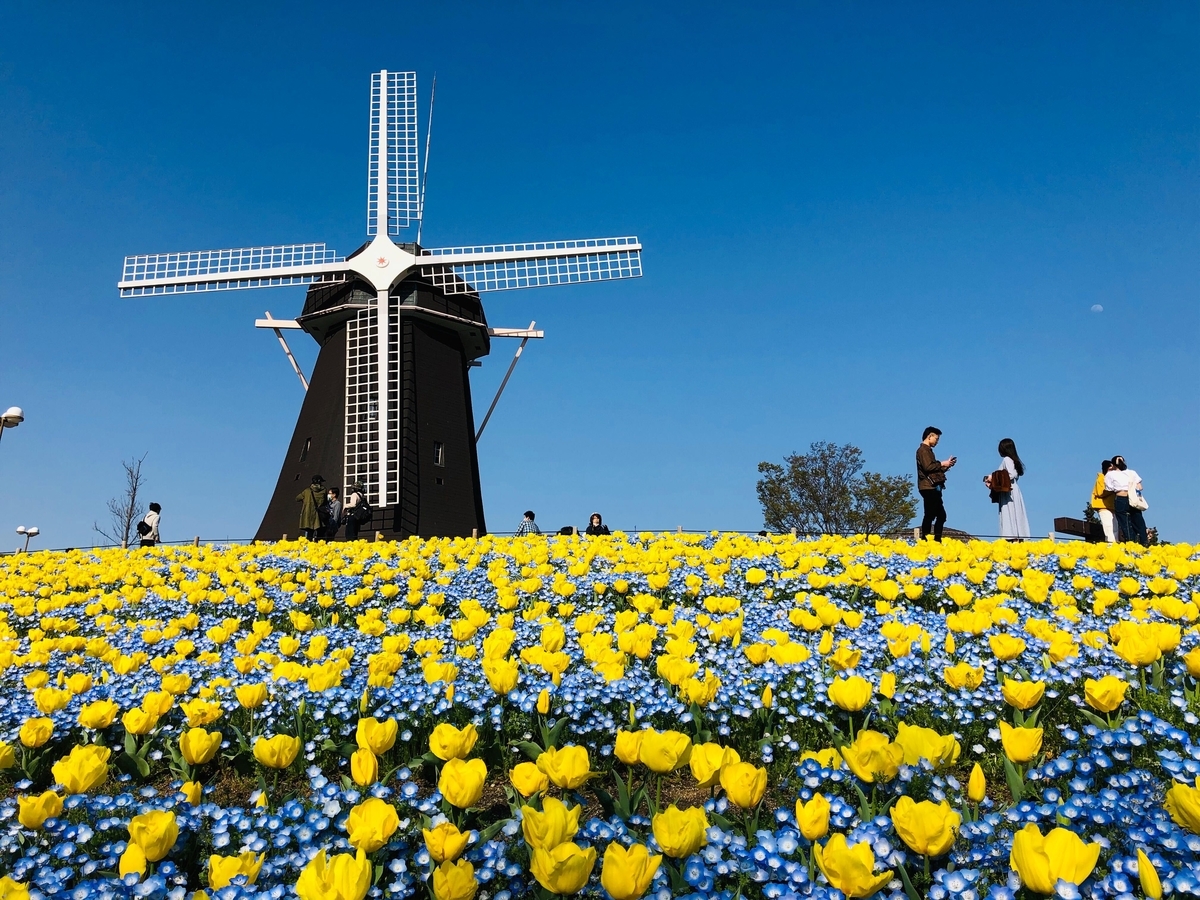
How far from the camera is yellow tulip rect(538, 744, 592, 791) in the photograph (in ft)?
9.12

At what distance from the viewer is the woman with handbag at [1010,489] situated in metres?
13.4

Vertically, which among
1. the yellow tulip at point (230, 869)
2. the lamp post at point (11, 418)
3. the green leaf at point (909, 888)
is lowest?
the green leaf at point (909, 888)

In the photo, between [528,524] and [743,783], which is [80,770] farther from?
[528,524]

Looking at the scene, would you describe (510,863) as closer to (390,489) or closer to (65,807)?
(65,807)

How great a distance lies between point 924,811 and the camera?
2326 millimetres

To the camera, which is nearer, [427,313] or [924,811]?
[924,811]

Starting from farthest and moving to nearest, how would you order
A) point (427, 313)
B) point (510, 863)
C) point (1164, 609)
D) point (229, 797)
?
point (427, 313), point (1164, 609), point (229, 797), point (510, 863)

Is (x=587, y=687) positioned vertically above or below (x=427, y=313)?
below

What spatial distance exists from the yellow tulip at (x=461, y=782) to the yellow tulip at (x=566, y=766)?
0.22m

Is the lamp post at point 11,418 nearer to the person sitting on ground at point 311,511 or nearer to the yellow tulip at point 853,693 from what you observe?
the person sitting on ground at point 311,511

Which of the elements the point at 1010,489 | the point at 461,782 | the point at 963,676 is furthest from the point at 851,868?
the point at 1010,489

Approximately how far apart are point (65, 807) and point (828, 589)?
6396 millimetres

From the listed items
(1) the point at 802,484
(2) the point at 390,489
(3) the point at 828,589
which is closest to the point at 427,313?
(2) the point at 390,489

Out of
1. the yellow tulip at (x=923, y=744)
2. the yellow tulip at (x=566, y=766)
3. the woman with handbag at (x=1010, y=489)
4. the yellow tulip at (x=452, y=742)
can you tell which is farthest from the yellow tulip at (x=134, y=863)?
the woman with handbag at (x=1010, y=489)
